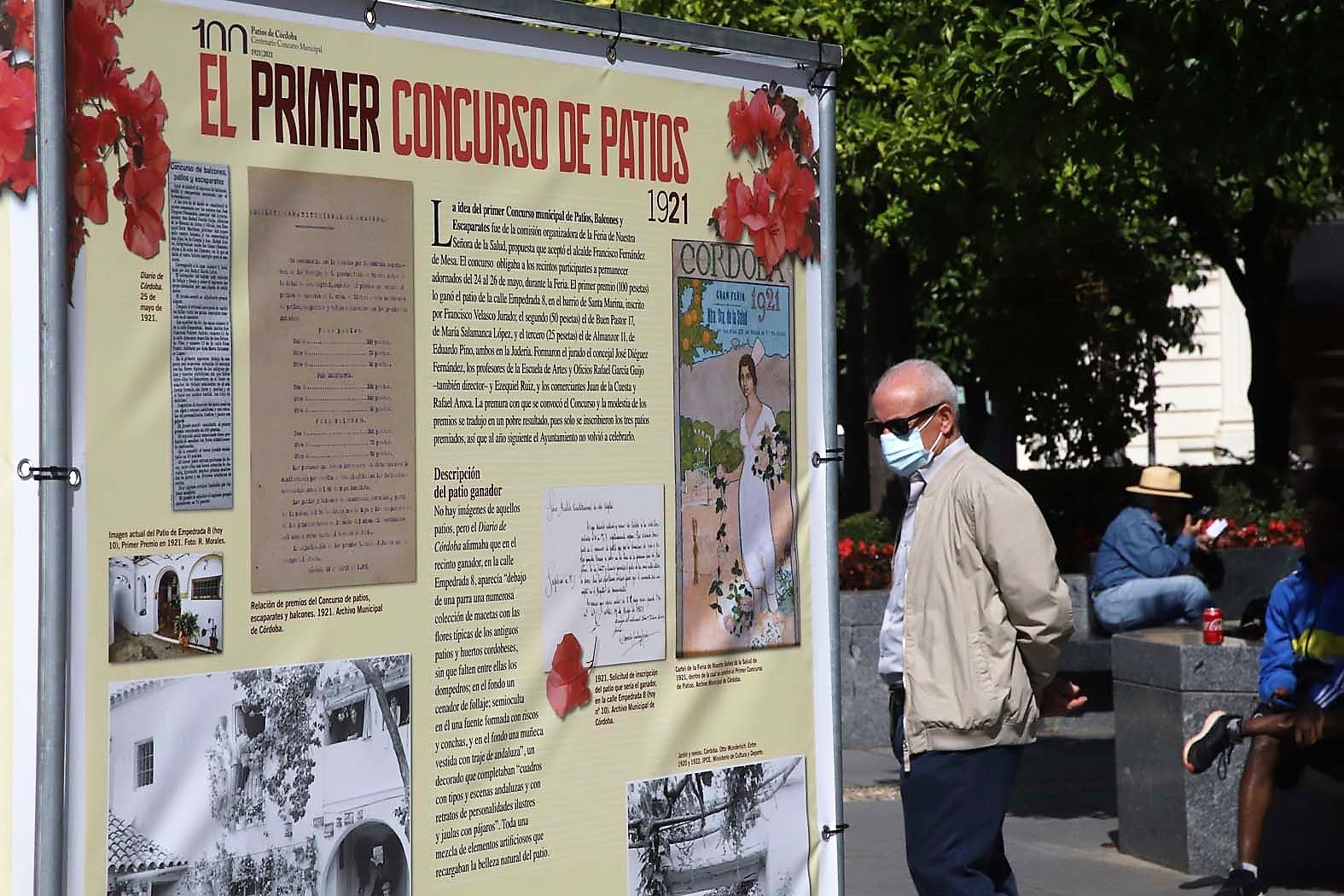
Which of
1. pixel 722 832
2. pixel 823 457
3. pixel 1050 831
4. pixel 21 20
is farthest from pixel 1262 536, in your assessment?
pixel 21 20

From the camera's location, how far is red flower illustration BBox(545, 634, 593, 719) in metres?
3.60

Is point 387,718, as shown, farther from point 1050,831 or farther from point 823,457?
point 1050,831

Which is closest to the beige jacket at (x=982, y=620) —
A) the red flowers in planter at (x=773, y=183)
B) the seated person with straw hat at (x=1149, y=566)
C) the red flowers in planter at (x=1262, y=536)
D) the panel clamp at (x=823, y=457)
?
the panel clamp at (x=823, y=457)

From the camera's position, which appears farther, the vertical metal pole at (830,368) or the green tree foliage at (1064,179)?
the green tree foliage at (1064,179)

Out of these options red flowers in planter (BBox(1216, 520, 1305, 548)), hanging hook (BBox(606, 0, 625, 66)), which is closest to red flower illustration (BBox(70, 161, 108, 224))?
hanging hook (BBox(606, 0, 625, 66))

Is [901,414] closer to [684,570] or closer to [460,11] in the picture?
[684,570]

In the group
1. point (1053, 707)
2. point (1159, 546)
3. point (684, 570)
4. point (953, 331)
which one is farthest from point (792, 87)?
point (953, 331)

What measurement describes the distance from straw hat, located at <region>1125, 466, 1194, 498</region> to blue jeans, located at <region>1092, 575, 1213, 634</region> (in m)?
0.50

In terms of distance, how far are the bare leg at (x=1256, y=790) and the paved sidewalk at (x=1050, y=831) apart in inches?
17.2

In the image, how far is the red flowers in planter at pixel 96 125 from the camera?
2904 millimetres

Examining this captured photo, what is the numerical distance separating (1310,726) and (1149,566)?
4022 millimetres

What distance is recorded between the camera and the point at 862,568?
456 inches

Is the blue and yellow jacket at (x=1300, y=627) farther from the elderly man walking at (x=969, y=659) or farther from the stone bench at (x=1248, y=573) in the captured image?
the stone bench at (x=1248, y=573)

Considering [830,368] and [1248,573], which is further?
[1248,573]
